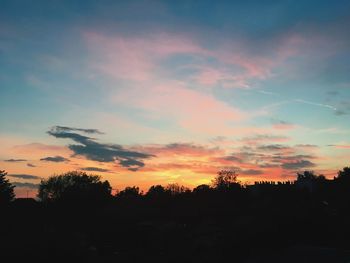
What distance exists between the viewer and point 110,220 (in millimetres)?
48656

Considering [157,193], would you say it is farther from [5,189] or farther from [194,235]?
[194,235]

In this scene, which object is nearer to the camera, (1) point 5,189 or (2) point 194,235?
(2) point 194,235

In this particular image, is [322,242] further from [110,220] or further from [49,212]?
[49,212]

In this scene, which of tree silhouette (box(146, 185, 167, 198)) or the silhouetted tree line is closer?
the silhouetted tree line

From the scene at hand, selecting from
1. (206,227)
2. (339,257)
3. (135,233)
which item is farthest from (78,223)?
(339,257)

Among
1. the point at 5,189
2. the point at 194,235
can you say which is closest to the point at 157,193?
the point at 5,189

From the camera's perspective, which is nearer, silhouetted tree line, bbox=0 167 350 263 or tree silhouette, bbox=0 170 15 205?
silhouetted tree line, bbox=0 167 350 263

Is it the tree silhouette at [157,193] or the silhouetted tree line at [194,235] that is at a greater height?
the tree silhouette at [157,193]

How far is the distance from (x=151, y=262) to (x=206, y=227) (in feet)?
31.0

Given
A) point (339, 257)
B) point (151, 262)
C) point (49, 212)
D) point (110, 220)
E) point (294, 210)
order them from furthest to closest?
point (49, 212) < point (110, 220) < point (294, 210) < point (151, 262) < point (339, 257)

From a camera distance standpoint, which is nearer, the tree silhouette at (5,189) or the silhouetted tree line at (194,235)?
the silhouetted tree line at (194,235)

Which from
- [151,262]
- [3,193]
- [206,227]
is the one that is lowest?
[151,262]

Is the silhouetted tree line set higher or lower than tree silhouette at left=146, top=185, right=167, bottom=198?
lower

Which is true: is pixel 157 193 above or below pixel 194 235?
above
